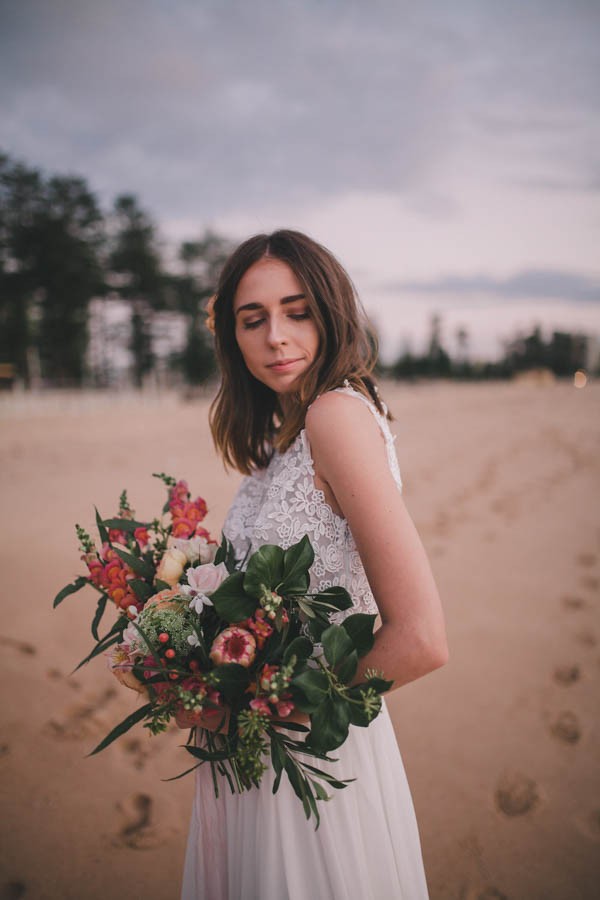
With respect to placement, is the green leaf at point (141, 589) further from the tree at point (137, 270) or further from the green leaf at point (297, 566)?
the tree at point (137, 270)

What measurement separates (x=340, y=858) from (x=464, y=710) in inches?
105

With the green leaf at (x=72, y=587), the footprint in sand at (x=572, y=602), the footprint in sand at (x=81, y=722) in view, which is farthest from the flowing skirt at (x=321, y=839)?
the footprint in sand at (x=572, y=602)

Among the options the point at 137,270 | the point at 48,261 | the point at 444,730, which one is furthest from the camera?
the point at 137,270

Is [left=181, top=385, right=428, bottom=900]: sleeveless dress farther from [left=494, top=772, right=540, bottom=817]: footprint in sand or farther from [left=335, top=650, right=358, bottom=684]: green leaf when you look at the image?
[left=494, top=772, right=540, bottom=817]: footprint in sand

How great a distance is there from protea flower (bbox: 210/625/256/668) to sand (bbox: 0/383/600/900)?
2.12 metres

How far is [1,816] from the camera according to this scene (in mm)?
2678

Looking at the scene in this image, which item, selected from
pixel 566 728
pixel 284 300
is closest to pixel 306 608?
pixel 284 300

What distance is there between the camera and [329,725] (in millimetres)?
1024

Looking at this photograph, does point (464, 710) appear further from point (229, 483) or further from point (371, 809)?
point (229, 483)

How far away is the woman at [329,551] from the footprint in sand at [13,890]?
4.32 feet

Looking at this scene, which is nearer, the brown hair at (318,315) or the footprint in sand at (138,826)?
the brown hair at (318,315)

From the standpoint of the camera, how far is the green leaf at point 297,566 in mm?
1116

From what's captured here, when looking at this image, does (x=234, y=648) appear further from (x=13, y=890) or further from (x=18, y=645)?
(x=18, y=645)

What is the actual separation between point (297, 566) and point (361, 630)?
7.9 inches
